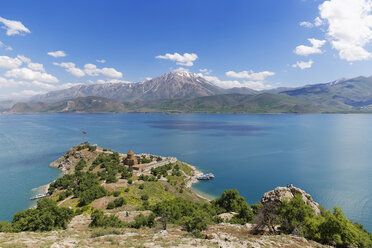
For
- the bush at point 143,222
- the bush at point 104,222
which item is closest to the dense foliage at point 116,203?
the bush at point 104,222

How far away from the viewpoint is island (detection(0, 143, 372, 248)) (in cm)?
2217

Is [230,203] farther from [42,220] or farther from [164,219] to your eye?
[42,220]

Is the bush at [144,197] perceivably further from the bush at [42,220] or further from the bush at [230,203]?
the bush at [42,220]

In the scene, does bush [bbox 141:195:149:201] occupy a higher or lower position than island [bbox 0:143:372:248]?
lower

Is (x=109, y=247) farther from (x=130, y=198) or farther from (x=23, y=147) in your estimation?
(x=23, y=147)

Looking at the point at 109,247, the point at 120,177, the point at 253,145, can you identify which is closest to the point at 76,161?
the point at 120,177

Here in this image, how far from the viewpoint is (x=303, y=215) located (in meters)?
28.4

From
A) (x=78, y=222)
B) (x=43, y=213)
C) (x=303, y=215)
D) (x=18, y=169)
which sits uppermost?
(x=303, y=215)

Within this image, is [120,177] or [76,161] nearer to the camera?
[120,177]

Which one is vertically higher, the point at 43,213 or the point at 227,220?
the point at 43,213

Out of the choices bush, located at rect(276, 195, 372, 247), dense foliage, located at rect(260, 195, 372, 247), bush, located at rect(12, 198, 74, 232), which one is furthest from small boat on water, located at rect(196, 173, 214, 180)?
bush, located at rect(12, 198, 74, 232)

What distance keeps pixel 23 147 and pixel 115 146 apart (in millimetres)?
64219

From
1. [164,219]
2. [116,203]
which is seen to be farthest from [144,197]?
[164,219]

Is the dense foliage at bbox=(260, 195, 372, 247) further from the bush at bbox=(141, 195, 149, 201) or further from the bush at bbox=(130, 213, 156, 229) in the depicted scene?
the bush at bbox=(141, 195, 149, 201)
